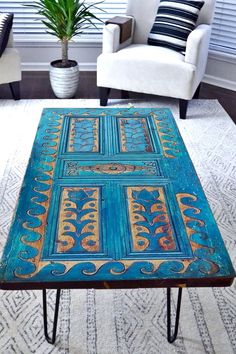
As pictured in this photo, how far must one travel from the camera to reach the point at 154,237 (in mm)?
1280

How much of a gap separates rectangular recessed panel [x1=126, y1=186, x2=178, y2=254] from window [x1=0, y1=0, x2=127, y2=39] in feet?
9.70

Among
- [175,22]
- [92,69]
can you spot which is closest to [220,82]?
[175,22]

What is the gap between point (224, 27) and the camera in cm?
387

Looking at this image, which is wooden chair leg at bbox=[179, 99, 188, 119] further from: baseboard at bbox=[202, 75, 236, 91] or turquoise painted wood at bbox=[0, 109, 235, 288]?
turquoise painted wood at bbox=[0, 109, 235, 288]

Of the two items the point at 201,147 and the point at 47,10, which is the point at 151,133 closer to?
the point at 201,147

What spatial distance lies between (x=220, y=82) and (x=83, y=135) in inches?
97.3

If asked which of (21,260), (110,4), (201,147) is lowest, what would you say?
(201,147)

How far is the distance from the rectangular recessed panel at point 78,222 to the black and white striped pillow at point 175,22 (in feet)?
7.06

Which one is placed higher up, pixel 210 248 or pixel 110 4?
pixel 110 4

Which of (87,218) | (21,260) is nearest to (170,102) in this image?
(87,218)

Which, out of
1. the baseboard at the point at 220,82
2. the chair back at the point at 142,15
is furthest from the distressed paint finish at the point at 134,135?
the baseboard at the point at 220,82

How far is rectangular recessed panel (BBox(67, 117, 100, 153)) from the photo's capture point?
1.80 meters

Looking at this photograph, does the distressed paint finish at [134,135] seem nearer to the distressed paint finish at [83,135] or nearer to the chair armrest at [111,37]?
the distressed paint finish at [83,135]

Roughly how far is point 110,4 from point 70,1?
1086 millimetres
